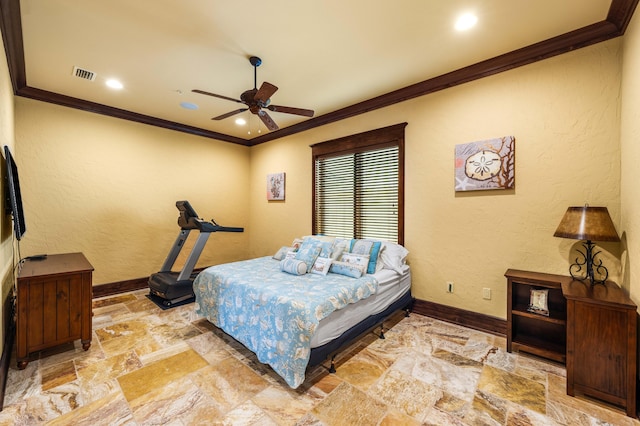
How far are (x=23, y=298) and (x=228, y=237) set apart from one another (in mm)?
3527

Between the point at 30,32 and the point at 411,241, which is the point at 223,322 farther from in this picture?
the point at 30,32

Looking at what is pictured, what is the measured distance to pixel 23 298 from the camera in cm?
233

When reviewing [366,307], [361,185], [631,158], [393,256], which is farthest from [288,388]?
[631,158]

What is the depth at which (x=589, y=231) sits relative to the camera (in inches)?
86.4

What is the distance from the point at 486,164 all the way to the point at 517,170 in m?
0.29

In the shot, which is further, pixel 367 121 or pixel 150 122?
pixel 150 122

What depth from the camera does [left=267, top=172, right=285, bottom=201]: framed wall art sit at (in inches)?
212

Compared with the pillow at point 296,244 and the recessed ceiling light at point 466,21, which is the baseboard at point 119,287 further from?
the recessed ceiling light at point 466,21

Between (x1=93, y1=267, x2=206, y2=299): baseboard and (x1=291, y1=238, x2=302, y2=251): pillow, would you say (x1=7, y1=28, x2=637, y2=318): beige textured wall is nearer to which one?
(x1=93, y1=267, x2=206, y2=299): baseboard

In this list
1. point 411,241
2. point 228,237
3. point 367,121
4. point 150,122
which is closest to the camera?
point 411,241

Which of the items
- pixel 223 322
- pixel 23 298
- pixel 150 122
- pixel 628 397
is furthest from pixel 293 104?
pixel 628 397

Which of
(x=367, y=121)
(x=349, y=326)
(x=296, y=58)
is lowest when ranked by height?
(x=349, y=326)

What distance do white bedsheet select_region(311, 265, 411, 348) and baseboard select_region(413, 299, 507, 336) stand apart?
13.2 inches

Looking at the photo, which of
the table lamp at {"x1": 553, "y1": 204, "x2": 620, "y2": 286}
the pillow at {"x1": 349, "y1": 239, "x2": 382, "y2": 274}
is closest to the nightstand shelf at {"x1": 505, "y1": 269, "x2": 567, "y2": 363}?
the table lamp at {"x1": 553, "y1": 204, "x2": 620, "y2": 286}
